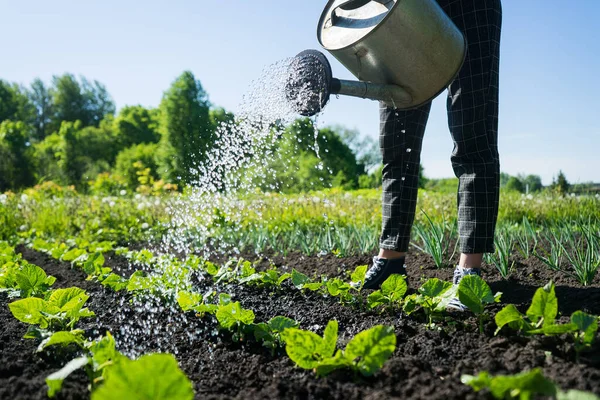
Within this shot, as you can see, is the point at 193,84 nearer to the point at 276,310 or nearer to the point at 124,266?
the point at 124,266

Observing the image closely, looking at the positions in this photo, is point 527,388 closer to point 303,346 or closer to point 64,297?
point 303,346

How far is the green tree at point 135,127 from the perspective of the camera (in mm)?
35794

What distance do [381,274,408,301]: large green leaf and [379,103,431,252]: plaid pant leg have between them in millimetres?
602

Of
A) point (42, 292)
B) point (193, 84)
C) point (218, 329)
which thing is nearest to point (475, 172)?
point (218, 329)

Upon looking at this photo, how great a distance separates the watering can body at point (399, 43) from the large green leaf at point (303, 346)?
1.05 m

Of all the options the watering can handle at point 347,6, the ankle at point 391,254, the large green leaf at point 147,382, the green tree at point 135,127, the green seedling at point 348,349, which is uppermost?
the green tree at point 135,127

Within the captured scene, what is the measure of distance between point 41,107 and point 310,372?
45107 millimetres

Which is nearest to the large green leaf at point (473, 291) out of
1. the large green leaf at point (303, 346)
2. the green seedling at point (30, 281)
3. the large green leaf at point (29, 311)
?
the large green leaf at point (303, 346)

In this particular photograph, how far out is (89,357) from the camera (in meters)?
1.11

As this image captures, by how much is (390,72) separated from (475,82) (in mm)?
329

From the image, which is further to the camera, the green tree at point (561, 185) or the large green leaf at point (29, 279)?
the green tree at point (561, 185)

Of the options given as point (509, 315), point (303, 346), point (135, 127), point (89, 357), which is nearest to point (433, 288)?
point (509, 315)

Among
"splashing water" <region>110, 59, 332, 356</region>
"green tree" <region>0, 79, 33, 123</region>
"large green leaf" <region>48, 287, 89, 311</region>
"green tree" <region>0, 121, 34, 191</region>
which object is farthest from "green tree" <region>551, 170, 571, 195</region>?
"green tree" <region>0, 79, 33, 123</region>

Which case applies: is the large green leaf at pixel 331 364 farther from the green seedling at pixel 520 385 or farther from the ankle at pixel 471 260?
the ankle at pixel 471 260
